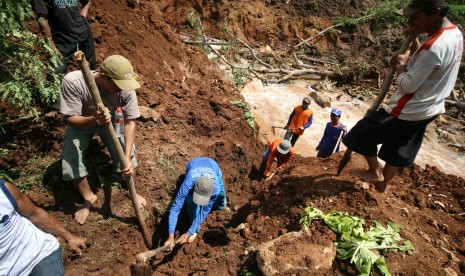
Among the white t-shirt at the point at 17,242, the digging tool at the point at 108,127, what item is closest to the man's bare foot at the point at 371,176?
the digging tool at the point at 108,127

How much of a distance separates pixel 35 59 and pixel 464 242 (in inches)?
193

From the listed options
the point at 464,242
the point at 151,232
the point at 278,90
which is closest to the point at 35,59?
the point at 151,232

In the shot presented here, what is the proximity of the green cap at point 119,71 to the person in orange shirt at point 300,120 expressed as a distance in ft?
12.7

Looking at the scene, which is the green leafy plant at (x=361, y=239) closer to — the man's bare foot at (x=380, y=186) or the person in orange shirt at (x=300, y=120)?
the man's bare foot at (x=380, y=186)

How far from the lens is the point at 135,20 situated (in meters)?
6.82

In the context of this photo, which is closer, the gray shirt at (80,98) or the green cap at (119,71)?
the green cap at (119,71)

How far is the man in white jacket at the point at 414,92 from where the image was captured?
2.42 m

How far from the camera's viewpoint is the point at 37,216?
237 centimetres

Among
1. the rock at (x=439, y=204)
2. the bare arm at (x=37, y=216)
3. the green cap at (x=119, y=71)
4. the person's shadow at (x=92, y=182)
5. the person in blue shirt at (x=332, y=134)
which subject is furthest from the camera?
the person in blue shirt at (x=332, y=134)

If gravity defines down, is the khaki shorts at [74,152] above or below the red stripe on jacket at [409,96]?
below

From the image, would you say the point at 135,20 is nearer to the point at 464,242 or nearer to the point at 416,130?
the point at 416,130

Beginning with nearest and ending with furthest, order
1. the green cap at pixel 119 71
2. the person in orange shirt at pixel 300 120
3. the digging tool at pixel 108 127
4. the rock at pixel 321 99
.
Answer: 1. the digging tool at pixel 108 127
2. the green cap at pixel 119 71
3. the person in orange shirt at pixel 300 120
4. the rock at pixel 321 99

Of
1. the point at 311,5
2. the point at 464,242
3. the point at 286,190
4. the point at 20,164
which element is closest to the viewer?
the point at 464,242

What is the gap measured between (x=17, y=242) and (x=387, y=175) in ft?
11.0
